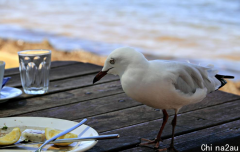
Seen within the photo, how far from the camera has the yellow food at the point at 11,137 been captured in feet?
3.31

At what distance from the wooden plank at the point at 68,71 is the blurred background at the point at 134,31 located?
7.46ft

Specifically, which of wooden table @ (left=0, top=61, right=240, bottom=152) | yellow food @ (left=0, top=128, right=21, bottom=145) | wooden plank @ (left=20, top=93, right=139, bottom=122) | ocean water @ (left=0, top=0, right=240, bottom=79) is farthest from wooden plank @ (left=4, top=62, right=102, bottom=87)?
ocean water @ (left=0, top=0, right=240, bottom=79)

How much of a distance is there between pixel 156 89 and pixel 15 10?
9.99 m

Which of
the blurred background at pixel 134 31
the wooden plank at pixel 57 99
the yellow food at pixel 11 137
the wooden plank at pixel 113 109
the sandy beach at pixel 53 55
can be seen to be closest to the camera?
the yellow food at pixel 11 137

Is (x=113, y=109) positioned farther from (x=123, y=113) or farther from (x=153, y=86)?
(x=153, y=86)

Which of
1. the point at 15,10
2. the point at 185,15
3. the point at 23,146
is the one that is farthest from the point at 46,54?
the point at 15,10

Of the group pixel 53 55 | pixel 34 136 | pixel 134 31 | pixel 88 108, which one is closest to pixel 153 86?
pixel 34 136

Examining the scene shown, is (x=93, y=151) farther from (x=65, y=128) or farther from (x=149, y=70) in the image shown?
(x=149, y=70)

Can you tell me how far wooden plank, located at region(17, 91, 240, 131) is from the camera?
130cm

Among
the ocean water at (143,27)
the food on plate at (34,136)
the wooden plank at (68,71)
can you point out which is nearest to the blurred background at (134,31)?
the ocean water at (143,27)

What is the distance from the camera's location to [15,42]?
5977 millimetres

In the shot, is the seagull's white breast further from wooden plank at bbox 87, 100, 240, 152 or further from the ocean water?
the ocean water

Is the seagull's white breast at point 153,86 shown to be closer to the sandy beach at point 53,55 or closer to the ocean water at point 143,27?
the sandy beach at point 53,55

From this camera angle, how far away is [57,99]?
1.56 meters
